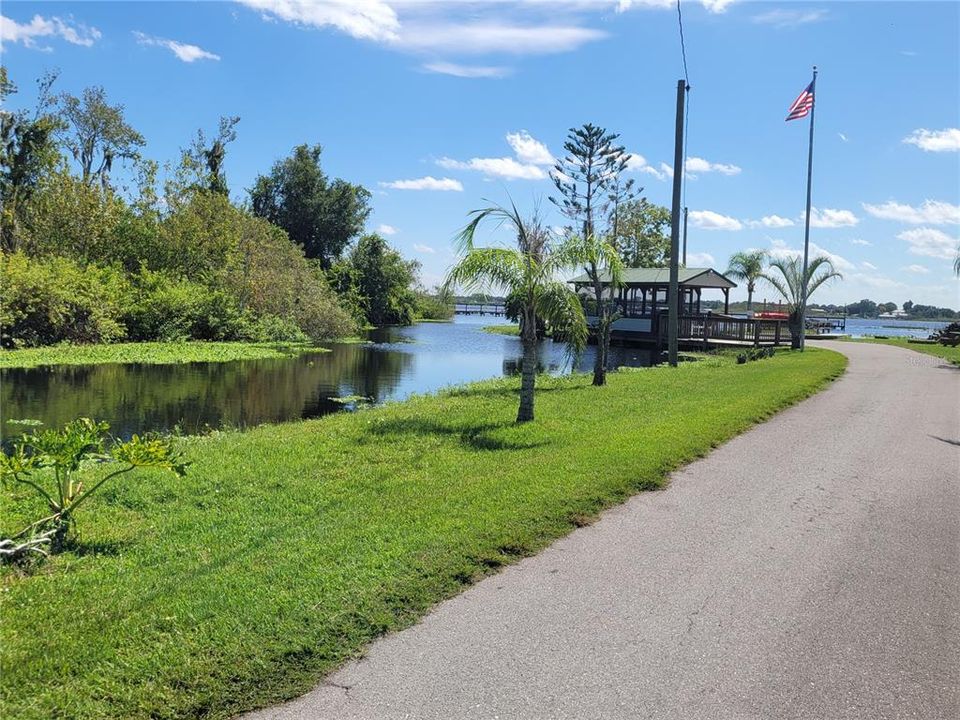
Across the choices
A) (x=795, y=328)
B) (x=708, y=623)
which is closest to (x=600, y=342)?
(x=708, y=623)

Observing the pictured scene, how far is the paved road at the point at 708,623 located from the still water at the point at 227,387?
10.4 metres

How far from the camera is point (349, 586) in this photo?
458 centimetres

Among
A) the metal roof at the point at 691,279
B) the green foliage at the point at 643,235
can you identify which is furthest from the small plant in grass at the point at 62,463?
the green foliage at the point at 643,235

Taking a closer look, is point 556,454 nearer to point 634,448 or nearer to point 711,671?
point 634,448

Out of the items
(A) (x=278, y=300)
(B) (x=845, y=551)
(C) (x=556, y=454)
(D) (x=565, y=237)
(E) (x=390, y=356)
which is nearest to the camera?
(B) (x=845, y=551)

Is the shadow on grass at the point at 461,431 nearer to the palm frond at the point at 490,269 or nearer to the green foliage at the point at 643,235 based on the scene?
the palm frond at the point at 490,269

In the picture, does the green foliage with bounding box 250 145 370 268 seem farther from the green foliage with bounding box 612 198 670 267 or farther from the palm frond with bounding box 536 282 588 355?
the palm frond with bounding box 536 282 588 355

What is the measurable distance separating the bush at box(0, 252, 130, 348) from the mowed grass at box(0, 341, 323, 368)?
51.1 inches

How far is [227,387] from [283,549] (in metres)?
16.0

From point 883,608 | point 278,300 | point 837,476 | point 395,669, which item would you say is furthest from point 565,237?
point 278,300

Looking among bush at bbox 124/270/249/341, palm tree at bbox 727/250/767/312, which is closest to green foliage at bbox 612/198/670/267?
palm tree at bbox 727/250/767/312

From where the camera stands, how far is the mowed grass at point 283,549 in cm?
359

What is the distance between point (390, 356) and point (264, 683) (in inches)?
1158

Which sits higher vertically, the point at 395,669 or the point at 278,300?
the point at 278,300
